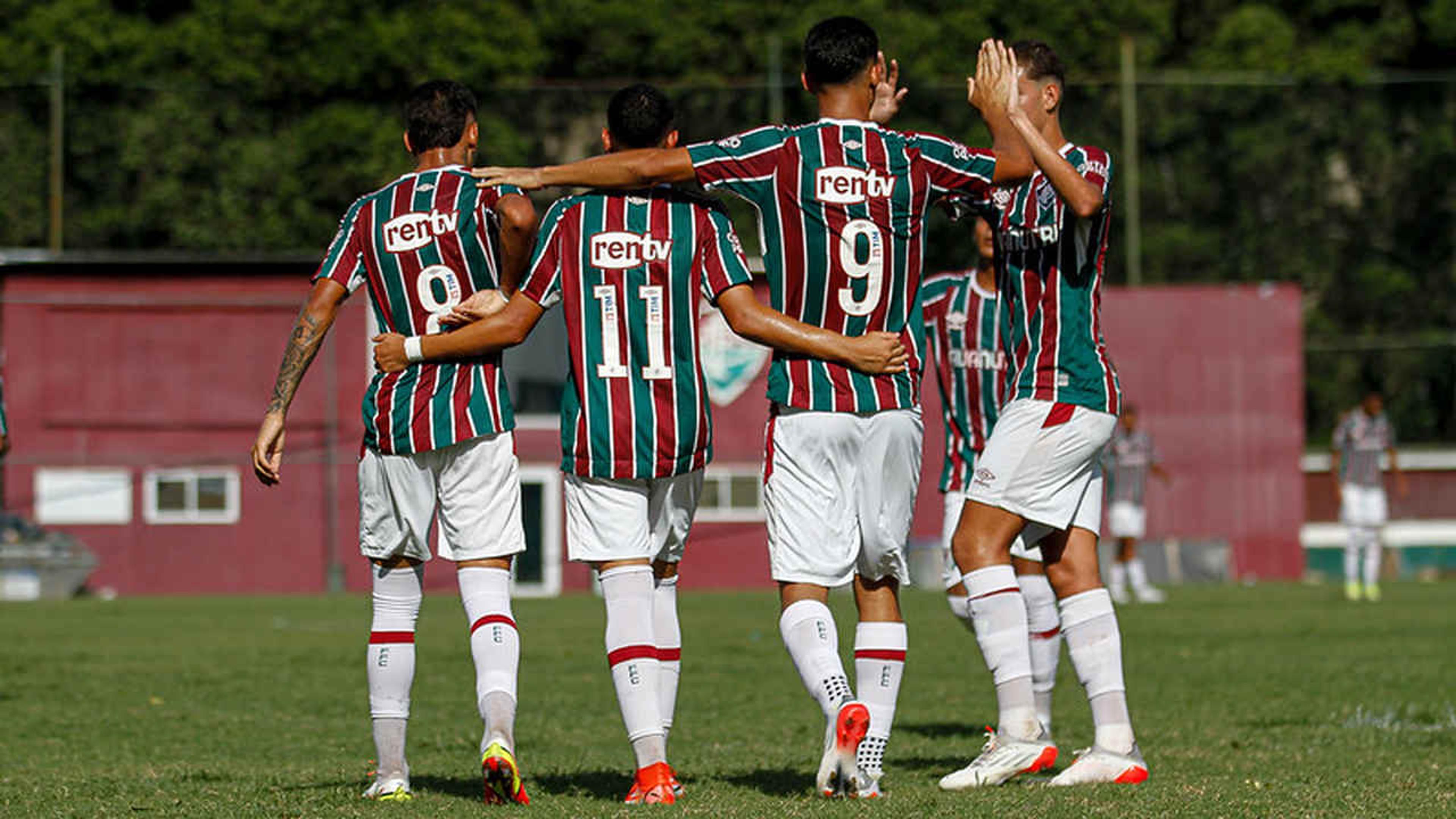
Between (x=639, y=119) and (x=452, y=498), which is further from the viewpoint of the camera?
(x=452, y=498)

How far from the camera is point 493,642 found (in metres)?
6.56

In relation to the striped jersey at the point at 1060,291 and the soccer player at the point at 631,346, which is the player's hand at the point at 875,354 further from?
the striped jersey at the point at 1060,291

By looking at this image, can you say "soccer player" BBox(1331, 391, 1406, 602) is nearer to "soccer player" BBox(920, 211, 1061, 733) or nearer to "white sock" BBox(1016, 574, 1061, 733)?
"soccer player" BBox(920, 211, 1061, 733)

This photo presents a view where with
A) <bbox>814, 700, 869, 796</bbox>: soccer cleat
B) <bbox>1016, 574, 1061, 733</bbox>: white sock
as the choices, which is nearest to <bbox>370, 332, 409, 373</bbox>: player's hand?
<bbox>814, 700, 869, 796</bbox>: soccer cleat

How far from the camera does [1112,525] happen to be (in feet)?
80.5

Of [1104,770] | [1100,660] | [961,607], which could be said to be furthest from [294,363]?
[961,607]

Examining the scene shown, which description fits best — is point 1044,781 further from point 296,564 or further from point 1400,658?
point 296,564

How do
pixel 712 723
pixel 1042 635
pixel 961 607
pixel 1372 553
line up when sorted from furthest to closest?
pixel 1372 553
pixel 712 723
pixel 961 607
pixel 1042 635

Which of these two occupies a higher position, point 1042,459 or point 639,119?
point 639,119

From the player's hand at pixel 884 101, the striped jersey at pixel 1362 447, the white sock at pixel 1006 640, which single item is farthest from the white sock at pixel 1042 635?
the striped jersey at pixel 1362 447

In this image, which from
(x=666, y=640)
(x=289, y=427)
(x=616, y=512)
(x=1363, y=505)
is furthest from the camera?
(x=289, y=427)

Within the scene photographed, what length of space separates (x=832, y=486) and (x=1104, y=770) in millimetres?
1335

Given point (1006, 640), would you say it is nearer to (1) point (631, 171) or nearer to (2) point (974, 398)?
(1) point (631, 171)

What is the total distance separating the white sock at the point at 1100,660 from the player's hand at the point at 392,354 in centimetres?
236
